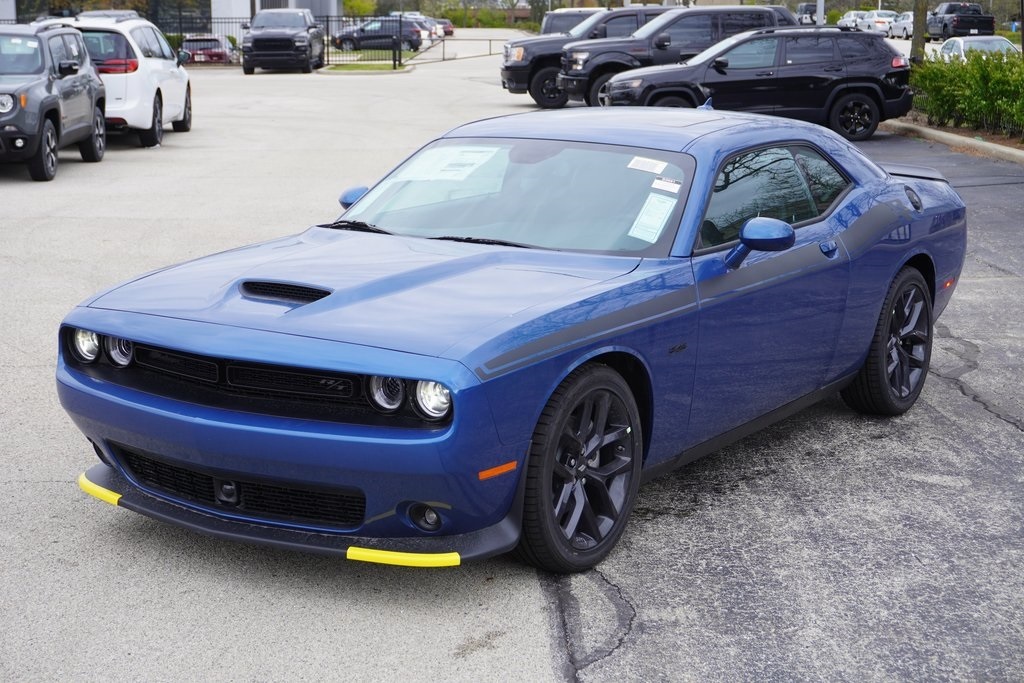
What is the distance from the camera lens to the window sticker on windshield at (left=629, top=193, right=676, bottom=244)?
4.88 metres

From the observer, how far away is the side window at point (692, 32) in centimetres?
2292

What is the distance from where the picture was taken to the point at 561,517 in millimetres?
4305

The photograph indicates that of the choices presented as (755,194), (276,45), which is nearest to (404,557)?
(755,194)

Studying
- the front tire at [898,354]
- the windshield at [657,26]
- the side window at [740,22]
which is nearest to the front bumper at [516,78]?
the windshield at [657,26]

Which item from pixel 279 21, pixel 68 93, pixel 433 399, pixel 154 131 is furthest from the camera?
pixel 279 21

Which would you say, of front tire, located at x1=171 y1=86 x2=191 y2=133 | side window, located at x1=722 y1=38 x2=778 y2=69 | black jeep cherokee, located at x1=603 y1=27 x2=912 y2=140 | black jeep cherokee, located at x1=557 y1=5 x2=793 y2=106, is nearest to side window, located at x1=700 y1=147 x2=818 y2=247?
black jeep cherokee, located at x1=603 y1=27 x2=912 y2=140

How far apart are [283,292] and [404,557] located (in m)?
1.02

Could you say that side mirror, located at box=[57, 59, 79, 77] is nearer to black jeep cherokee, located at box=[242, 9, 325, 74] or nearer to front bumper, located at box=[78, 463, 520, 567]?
front bumper, located at box=[78, 463, 520, 567]

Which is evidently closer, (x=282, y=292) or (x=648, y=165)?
(x=282, y=292)

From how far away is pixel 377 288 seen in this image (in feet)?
14.3

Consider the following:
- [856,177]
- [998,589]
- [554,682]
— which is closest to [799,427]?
[856,177]

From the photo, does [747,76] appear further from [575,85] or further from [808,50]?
[575,85]

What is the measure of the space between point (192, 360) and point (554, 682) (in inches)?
59.4

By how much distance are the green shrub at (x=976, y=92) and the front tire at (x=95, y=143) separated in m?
12.2
